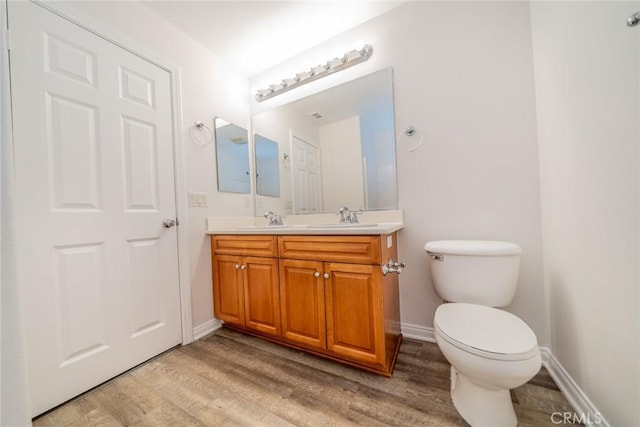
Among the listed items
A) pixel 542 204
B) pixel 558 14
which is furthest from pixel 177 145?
pixel 542 204

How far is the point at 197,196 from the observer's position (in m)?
1.74

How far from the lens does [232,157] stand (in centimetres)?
204

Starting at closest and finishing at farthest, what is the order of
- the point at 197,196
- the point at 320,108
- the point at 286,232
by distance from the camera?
the point at 286,232, the point at 197,196, the point at 320,108

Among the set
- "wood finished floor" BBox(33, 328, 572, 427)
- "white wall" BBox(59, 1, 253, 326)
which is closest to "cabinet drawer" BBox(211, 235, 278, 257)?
"white wall" BBox(59, 1, 253, 326)

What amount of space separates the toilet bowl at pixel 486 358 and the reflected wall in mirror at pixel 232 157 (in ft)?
5.84

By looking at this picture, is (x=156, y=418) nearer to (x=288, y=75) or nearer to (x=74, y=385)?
(x=74, y=385)

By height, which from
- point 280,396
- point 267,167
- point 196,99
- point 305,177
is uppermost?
point 196,99

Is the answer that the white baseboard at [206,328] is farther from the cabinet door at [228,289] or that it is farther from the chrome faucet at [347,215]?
the chrome faucet at [347,215]

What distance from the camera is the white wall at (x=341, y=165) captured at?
1.77 meters

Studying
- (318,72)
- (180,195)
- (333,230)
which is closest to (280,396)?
(333,230)

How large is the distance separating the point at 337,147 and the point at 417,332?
146 centimetres

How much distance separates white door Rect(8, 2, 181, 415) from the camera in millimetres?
1046

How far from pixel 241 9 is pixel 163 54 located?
617 mm

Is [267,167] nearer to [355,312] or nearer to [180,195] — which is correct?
[180,195]
